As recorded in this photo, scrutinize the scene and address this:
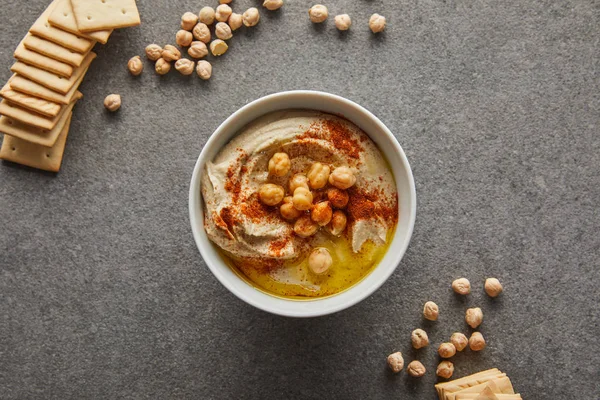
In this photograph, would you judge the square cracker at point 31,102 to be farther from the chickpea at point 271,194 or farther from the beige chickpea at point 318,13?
the beige chickpea at point 318,13

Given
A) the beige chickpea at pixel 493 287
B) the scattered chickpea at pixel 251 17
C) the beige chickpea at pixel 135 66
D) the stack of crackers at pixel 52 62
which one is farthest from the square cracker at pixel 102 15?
the beige chickpea at pixel 493 287

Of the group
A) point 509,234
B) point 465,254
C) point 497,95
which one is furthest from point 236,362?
point 497,95

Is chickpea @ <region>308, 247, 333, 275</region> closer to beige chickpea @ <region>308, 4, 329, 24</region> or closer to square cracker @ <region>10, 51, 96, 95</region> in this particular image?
beige chickpea @ <region>308, 4, 329, 24</region>

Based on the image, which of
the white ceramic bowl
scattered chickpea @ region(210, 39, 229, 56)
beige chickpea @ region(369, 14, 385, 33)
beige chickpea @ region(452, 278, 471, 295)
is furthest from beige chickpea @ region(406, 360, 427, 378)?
scattered chickpea @ region(210, 39, 229, 56)

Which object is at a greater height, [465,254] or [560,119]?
[560,119]

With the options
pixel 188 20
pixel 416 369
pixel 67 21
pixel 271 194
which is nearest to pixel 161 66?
pixel 188 20

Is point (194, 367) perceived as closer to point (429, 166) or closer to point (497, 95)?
point (429, 166)

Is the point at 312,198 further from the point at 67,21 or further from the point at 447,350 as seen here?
the point at 67,21
